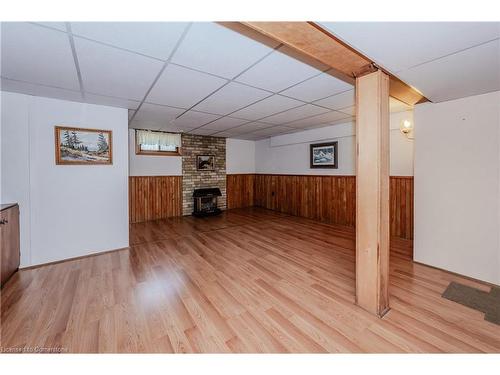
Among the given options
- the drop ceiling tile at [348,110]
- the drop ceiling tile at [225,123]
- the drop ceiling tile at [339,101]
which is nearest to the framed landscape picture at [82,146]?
the drop ceiling tile at [225,123]

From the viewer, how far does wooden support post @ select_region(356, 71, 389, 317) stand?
1907mm

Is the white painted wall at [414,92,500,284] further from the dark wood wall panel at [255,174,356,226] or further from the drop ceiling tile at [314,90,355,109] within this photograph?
the dark wood wall panel at [255,174,356,226]

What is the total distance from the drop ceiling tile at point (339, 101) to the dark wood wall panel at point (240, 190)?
4508 millimetres

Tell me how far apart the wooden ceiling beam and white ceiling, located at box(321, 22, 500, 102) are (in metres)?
0.06

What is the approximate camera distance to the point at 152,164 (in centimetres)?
596

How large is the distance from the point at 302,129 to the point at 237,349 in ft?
17.1

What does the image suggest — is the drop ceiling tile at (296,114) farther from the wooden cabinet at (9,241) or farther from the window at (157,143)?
the wooden cabinet at (9,241)

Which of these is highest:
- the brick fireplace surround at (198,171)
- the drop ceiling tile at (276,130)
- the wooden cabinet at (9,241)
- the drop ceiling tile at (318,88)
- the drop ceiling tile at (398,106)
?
the drop ceiling tile at (276,130)

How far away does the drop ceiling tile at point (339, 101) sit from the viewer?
10.0 feet

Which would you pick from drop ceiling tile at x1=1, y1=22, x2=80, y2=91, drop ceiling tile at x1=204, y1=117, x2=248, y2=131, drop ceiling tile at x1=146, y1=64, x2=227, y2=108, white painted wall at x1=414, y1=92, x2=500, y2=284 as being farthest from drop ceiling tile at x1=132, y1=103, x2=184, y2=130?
white painted wall at x1=414, y1=92, x2=500, y2=284

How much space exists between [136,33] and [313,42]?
1.33m

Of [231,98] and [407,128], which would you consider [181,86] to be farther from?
[407,128]

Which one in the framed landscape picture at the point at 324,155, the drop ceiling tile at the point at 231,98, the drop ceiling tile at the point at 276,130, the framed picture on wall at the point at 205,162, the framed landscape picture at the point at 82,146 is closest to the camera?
the drop ceiling tile at the point at 231,98
